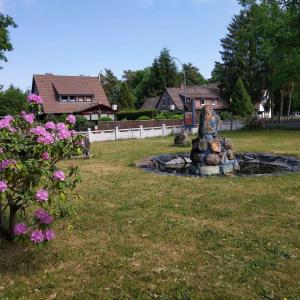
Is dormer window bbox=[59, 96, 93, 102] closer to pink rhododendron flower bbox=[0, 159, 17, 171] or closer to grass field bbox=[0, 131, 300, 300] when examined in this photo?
grass field bbox=[0, 131, 300, 300]

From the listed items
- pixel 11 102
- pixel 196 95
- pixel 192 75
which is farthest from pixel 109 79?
pixel 11 102

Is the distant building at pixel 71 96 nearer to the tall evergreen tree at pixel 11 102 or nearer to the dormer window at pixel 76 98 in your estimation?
the dormer window at pixel 76 98

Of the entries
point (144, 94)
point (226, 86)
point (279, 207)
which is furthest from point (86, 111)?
point (279, 207)

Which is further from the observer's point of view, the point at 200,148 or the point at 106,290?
the point at 200,148

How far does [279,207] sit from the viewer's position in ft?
25.1

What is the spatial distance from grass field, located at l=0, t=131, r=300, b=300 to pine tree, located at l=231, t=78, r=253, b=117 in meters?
44.8

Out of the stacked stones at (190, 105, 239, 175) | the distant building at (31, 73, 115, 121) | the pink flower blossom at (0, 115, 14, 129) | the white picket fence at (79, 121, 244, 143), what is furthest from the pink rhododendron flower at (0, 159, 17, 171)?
the distant building at (31, 73, 115, 121)

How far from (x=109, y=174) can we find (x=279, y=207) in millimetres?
6124

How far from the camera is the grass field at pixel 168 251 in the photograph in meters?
4.42

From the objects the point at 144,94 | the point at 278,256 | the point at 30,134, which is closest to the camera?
the point at 30,134

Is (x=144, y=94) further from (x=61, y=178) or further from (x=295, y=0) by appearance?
(x=61, y=178)

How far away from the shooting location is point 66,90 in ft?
154

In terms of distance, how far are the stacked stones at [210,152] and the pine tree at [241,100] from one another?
40.5m

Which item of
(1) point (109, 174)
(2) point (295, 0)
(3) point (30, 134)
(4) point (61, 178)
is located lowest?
(1) point (109, 174)
